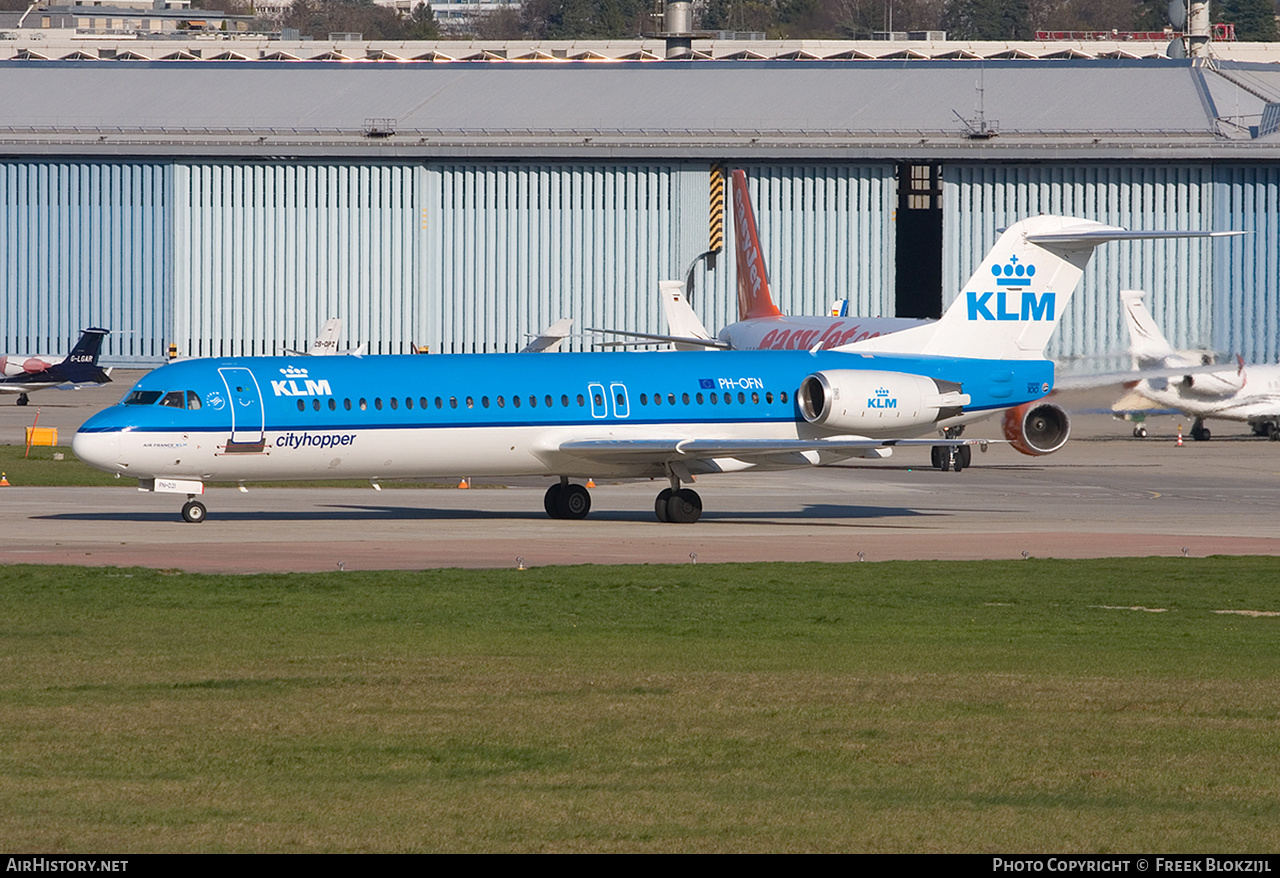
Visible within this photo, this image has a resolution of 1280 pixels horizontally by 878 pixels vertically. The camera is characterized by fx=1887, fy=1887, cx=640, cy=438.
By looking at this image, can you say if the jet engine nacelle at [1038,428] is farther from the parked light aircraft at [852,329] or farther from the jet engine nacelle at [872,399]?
the jet engine nacelle at [872,399]

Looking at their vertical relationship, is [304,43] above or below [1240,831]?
above

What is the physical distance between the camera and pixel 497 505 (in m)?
40.9

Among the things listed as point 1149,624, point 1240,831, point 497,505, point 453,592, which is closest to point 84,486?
point 497,505

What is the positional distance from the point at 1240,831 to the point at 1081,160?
72341mm

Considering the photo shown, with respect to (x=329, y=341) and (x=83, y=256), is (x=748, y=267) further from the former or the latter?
(x=83, y=256)

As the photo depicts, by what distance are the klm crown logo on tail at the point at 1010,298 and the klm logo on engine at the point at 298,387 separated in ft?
44.4

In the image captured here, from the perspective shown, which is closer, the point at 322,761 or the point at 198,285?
the point at 322,761

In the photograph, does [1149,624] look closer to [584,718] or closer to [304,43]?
A: [584,718]

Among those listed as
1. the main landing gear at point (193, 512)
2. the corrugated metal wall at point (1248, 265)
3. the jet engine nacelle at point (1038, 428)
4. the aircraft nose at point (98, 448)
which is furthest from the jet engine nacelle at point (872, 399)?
the corrugated metal wall at point (1248, 265)

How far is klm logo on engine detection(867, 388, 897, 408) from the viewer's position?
37219 millimetres

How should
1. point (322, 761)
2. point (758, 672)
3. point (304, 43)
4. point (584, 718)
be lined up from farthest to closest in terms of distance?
point (304, 43), point (758, 672), point (584, 718), point (322, 761)

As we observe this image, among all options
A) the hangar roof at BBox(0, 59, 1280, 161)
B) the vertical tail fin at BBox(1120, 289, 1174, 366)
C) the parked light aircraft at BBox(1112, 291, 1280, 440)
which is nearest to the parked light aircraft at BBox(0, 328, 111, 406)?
the hangar roof at BBox(0, 59, 1280, 161)

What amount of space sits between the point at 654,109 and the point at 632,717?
76.1 meters

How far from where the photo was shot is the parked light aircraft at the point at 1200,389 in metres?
58.3
